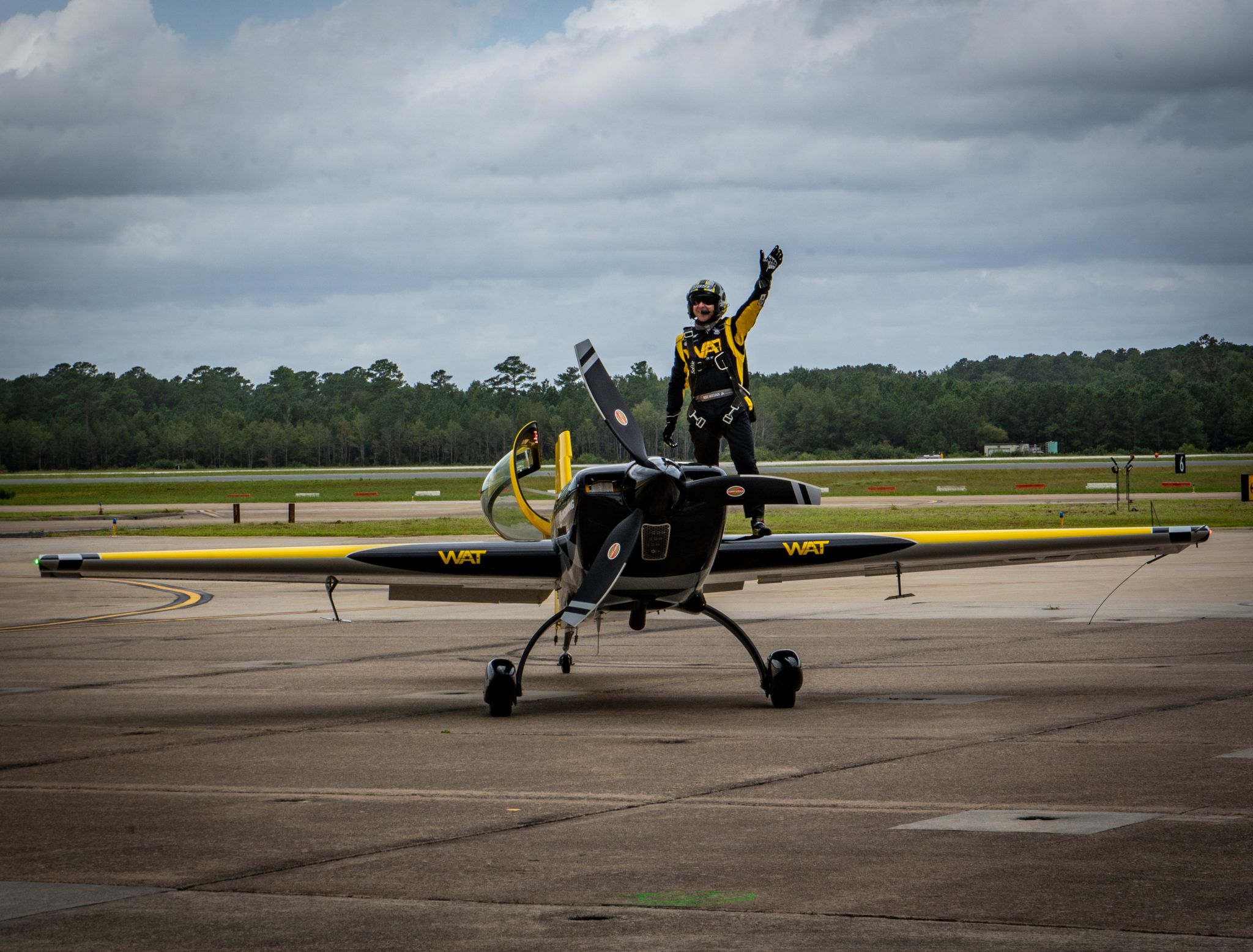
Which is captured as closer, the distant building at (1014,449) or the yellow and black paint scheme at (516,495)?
the yellow and black paint scheme at (516,495)

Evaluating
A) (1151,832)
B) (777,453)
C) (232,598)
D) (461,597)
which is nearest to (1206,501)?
(232,598)

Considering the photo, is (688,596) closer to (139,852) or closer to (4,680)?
(139,852)

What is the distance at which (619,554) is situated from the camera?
1159cm

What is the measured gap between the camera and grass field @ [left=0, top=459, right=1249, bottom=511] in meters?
68.1

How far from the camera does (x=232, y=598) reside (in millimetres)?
26359

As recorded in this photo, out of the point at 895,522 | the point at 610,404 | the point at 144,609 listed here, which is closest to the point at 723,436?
the point at 610,404

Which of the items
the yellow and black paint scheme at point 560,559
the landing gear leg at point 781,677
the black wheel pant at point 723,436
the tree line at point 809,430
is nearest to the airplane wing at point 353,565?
the yellow and black paint scheme at point 560,559

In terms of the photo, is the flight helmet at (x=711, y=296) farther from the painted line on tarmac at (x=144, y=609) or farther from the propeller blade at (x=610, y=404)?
the painted line on tarmac at (x=144, y=609)

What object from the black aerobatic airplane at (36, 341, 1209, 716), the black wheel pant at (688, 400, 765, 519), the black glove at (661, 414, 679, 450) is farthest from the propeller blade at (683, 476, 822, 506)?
the black glove at (661, 414, 679, 450)

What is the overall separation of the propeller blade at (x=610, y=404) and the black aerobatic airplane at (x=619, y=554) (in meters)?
0.01

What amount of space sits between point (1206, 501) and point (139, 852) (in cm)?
4828

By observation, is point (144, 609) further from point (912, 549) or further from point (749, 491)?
point (749, 491)

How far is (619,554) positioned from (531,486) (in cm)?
5282

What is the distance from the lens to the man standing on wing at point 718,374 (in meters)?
13.2
